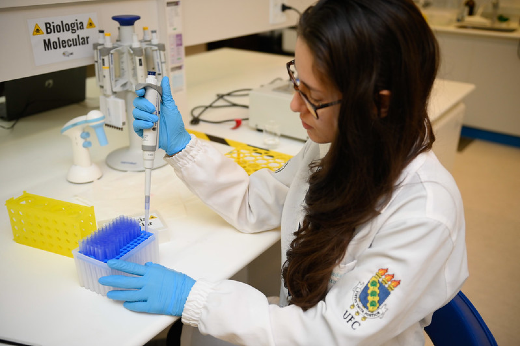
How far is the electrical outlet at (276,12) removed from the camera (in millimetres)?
2170

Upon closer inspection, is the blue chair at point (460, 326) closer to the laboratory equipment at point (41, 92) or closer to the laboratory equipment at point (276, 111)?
the laboratory equipment at point (276, 111)

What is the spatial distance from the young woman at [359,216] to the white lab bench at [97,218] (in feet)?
0.24

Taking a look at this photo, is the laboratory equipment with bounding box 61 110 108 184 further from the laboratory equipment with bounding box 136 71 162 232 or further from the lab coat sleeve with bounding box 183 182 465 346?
the lab coat sleeve with bounding box 183 182 465 346

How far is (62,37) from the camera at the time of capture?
4.19 ft

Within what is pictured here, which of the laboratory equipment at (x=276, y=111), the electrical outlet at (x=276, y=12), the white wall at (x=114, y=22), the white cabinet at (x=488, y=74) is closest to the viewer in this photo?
the white wall at (x=114, y=22)

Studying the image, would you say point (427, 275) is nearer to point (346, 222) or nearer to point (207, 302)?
point (346, 222)

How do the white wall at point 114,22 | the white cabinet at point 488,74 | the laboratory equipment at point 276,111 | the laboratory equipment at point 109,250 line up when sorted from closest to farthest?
the laboratory equipment at point 109,250 < the white wall at point 114,22 < the laboratory equipment at point 276,111 < the white cabinet at point 488,74

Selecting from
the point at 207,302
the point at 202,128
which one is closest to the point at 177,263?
the point at 207,302

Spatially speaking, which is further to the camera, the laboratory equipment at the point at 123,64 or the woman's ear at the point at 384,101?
the laboratory equipment at the point at 123,64

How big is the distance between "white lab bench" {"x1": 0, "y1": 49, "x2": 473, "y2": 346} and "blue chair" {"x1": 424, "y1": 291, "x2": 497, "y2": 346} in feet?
1.34

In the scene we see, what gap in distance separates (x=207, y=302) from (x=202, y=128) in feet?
3.10

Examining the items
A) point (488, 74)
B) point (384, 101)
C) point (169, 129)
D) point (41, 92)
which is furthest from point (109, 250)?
point (488, 74)

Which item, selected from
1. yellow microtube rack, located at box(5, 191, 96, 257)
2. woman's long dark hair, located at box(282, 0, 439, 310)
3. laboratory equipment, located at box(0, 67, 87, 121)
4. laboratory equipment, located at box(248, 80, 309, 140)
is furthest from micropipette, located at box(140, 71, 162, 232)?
laboratory equipment, located at box(0, 67, 87, 121)

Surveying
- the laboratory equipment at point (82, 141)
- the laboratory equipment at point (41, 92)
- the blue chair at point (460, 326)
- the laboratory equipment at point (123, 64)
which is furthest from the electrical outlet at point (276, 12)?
the blue chair at point (460, 326)
